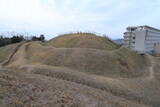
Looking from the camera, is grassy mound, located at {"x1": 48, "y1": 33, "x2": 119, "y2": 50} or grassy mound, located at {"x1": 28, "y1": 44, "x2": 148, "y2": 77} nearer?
grassy mound, located at {"x1": 28, "y1": 44, "x2": 148, "y2": 77}

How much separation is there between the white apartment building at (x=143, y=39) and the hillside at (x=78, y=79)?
27.5 m

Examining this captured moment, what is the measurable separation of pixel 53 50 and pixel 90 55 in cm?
339

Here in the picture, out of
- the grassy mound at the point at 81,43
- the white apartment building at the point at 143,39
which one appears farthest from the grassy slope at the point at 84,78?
the white apartment building at the point at 143,39

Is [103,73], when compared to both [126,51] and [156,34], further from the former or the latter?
[156,34]

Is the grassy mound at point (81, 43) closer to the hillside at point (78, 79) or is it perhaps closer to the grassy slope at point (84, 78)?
the hillside at point (78, 79)

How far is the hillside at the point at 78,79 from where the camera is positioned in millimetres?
5223

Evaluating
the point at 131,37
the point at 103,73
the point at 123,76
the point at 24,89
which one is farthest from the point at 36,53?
the point at 131,37

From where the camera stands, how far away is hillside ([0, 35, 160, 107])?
17.1ft

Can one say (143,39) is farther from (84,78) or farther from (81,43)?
(84,78)

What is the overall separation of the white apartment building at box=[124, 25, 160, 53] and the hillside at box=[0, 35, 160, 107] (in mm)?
27486

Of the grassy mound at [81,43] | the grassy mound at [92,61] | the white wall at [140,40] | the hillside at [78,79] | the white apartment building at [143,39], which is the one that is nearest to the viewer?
the hillside at [78,79]

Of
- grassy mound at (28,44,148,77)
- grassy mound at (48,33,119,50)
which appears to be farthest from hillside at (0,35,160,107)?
grassy mound at (48,33,119,50)

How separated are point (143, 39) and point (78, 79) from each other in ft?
122

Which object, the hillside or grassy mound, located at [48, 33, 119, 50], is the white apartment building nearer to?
grassy mound, located at [48, 33, 119, 50]
